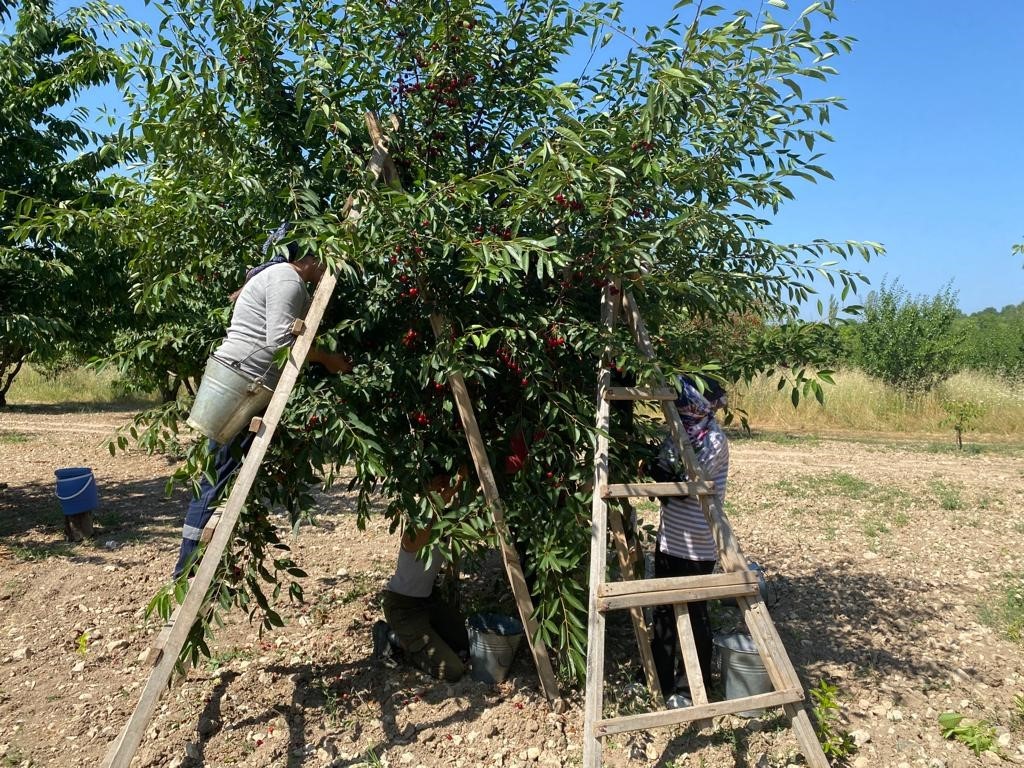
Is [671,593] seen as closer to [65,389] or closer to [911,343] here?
[911,343]

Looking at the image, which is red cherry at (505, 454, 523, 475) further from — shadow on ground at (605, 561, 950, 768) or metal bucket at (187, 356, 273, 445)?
shadow on ground at (605, 561, 950, 768)

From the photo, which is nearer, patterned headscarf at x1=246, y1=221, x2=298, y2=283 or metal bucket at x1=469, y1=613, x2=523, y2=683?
patterned headscarf at x1=246, y1=221, x2=298, y2=283

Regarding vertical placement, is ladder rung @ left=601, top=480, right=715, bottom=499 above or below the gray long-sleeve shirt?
below

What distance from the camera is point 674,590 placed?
9.92 ft

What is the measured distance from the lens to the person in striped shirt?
3516 mm

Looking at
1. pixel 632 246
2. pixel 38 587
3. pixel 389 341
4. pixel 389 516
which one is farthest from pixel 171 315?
pixel 632 246

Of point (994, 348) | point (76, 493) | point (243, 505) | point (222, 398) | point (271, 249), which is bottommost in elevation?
point (76, 493)

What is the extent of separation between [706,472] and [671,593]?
0.67m

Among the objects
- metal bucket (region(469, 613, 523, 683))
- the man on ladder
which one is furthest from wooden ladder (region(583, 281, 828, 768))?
the man on ladder

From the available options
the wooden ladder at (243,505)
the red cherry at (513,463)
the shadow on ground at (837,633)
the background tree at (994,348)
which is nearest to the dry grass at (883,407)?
the background tree at (994,348)

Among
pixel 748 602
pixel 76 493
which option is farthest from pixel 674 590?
pixel 76 493

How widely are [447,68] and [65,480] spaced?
522 cm

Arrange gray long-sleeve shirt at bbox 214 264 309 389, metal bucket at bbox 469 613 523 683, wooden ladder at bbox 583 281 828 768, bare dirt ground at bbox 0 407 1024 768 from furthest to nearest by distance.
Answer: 1. metal bucket at bbox 469 613 523 683
2. bare dirt ground at bbox 0 407 1024 768
3. gray long-sleeve shirt at bbox 214 264 309 389
4. wooden ladder at bbox 583 281 828 768

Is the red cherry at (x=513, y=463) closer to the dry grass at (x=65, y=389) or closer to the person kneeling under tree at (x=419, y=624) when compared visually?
the person kneeling under tree at (x=419, y=624)
